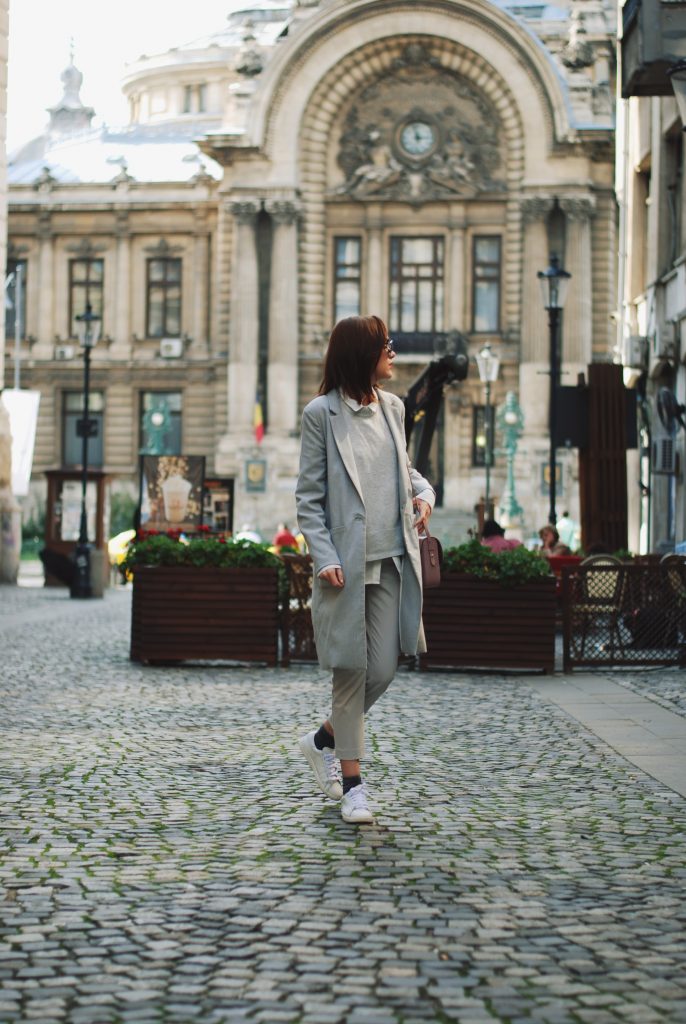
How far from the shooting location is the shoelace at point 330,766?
316 inches

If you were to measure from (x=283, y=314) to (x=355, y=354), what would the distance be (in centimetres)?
Answer: 5050

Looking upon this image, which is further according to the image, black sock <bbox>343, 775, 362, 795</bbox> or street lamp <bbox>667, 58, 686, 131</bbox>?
street lamp <bbox>667, 58, 686, 131</bbox>

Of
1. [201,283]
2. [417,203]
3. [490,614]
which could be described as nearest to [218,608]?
[490,614]

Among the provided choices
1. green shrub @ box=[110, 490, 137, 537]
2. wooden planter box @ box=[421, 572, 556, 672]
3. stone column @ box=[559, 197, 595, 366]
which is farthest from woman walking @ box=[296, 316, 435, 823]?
green shrub @ box=[110, 490, 137, 537]

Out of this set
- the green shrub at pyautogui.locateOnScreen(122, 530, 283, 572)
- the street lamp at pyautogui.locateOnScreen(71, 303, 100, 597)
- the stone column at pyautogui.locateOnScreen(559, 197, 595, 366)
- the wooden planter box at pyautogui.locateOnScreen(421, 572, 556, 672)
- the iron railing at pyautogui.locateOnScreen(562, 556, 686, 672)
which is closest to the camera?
the wooden planter box at pyautogui.locateOnScreen(421, 572, 556, 672)

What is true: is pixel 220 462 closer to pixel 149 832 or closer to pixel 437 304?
pixel 437 304

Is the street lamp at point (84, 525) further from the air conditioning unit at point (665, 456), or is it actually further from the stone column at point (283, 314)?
the stone column at point (283, 314)

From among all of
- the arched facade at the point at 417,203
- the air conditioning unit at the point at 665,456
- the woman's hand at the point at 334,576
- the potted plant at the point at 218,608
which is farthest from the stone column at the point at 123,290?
the woman's hand at the point at 334,576

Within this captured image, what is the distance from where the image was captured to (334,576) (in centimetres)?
745

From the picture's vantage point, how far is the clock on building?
58.6 m

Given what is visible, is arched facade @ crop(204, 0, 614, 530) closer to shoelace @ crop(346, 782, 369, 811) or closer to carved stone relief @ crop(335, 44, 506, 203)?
carved stone relief @ crop(335, 44, 506, 203)

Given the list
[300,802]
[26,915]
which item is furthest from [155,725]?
[26,915]

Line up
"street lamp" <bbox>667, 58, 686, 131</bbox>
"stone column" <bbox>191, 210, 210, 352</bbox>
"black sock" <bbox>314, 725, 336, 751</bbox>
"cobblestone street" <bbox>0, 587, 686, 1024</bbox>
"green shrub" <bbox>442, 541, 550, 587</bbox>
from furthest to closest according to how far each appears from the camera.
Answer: "stone column" <bbox>191, 210, 210, 352</bbox>
"green shrub" <bbox>442, 541, 550, 587</bbox>
"street lamp" <bbox>667, 58, 686, 131</bbox>
"black sock" <bbox>314, 725, 336, 751</bbox>
"cobblestone street" <bbox>0, 587, 686, 1024</bbox>

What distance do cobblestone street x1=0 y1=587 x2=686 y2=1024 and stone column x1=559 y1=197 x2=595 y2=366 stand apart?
4549 centimetres
